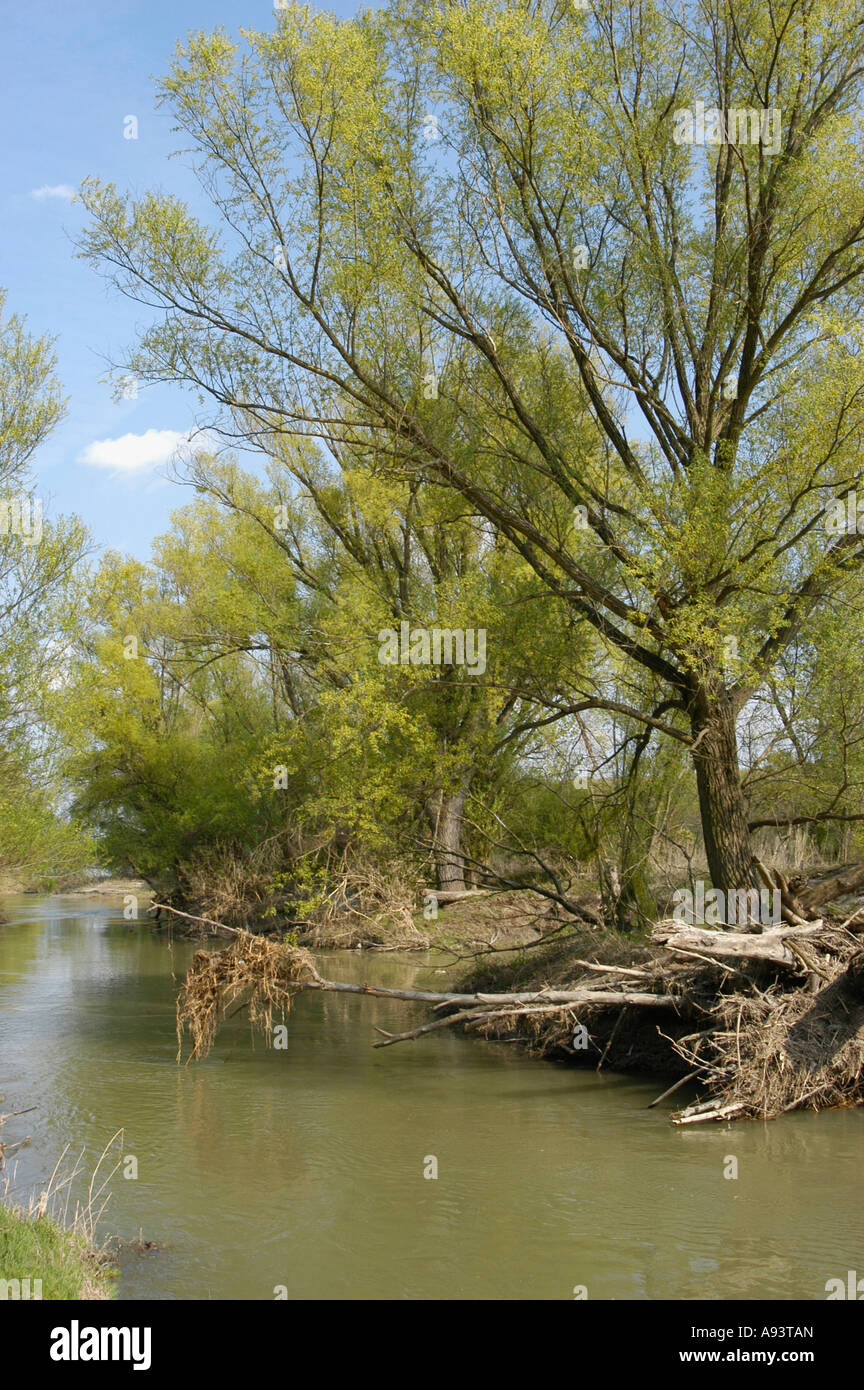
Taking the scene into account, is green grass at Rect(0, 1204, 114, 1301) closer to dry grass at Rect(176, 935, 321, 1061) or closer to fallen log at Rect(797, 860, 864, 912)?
dry grass at Rect(176, 935, 321, 1061)

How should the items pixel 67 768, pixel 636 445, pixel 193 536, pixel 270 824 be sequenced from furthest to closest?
pixel 193 536, pixel 270 824, pixel 67 768, pixel 636 445

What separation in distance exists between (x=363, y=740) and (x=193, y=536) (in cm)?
2133

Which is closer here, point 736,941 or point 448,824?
point 736,941

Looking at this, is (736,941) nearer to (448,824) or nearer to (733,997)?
(733,997)

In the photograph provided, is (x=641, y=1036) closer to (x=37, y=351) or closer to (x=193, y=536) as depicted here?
(x=37, y=351)

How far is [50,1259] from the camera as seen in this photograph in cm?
609

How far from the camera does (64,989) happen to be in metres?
19.8

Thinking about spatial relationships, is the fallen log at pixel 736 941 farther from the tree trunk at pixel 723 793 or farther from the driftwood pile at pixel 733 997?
the tree trunk at pixel 723 793

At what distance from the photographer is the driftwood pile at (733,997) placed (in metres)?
10.6

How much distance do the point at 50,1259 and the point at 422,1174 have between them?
3.81 metres

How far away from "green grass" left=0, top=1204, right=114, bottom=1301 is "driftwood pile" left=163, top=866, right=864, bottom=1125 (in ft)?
15.3

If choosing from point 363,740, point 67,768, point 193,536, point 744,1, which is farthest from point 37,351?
point 193,536

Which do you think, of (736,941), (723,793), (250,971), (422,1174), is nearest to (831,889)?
(736,941)

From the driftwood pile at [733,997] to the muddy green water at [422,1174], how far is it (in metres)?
0.34
